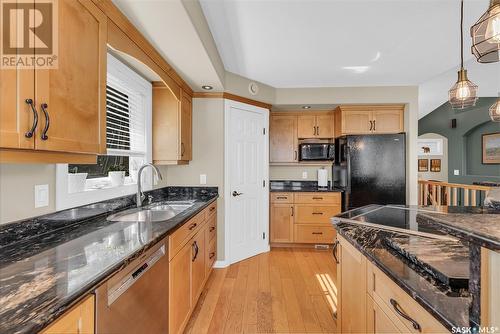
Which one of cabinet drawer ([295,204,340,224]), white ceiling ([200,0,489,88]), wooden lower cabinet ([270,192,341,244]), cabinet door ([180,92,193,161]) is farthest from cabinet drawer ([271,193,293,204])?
white ceiling ([200,0,489,88])

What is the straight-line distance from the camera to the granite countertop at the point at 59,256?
2.14 feet

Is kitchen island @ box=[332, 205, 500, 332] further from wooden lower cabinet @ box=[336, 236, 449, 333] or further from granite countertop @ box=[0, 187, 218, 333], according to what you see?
granite countertop @ box=[0, 187, 218, 333]

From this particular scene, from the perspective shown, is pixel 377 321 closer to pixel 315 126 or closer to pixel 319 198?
pixel 319 198

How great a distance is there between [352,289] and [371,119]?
3.01 meters

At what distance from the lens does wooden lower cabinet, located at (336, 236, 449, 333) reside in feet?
2.63

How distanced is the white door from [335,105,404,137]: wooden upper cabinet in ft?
4.20

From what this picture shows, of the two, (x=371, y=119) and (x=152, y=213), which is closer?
(x=152, y=213)

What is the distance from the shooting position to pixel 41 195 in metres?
1.31

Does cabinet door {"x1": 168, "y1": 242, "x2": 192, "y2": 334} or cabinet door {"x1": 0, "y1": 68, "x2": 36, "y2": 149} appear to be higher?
cabinet door {"x1": 0, "y1": 68, "x2": 36, "y2": 149}

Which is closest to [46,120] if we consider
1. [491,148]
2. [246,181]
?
[246,181]

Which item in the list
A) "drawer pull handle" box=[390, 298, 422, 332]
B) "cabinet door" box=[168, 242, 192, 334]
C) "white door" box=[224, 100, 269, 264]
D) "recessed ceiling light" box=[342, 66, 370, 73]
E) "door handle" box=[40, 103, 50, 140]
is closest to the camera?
"drawer pull handle" box=[390, 298, 422, 332]

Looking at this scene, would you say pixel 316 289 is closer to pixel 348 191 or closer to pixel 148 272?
pixel 348 191

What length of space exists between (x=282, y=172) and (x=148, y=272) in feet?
11.1

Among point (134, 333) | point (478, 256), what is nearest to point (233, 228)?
point (134, 333)
